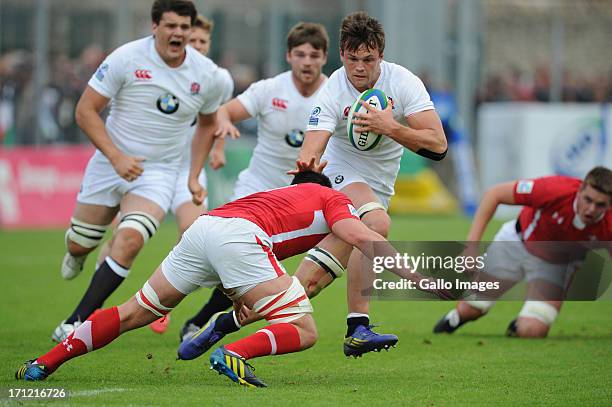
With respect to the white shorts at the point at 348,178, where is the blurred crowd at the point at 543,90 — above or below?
below

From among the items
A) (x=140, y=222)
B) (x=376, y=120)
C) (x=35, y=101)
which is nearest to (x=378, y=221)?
(x=376, y=120)

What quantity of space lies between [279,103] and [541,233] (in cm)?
243

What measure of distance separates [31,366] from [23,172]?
40.8ft

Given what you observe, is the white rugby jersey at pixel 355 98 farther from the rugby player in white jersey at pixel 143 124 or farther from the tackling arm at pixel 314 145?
the rugby player in white jersey at pixel 143 124

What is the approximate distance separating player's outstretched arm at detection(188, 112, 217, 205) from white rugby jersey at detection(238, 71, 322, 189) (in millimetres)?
368

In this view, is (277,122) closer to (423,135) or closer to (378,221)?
(378,221)

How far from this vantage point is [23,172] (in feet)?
62.3

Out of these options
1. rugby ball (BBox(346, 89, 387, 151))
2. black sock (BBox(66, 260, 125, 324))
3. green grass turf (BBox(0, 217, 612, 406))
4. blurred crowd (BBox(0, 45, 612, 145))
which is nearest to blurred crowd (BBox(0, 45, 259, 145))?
blurred crowd (BBox(0, 45, 612, 145))

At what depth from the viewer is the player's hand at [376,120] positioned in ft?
24.3

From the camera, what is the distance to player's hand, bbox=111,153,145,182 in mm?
8828

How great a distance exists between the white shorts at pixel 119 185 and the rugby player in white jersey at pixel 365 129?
158 centimetres

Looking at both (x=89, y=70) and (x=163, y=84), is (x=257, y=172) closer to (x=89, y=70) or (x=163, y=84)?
(x=163, y=84)

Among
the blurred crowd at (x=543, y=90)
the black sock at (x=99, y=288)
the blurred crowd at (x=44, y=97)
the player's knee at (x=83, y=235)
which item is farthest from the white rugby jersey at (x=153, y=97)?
the blurred crowd at (x=543, y=90)

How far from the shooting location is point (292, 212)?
698 cm
